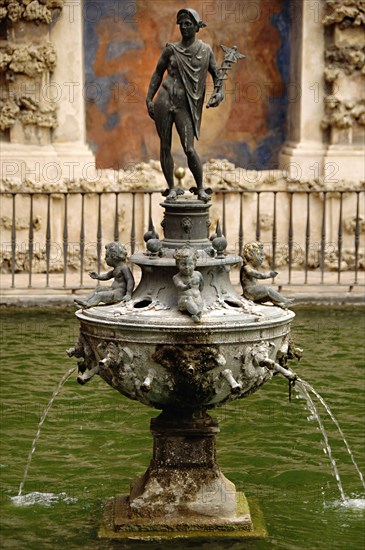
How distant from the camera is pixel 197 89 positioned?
6.93 m

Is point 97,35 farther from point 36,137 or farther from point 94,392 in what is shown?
point 94,392

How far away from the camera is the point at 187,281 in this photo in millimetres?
6496

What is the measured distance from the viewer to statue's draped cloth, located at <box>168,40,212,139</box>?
6.92m

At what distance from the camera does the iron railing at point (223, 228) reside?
13430mm

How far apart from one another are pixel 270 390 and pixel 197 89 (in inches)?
132

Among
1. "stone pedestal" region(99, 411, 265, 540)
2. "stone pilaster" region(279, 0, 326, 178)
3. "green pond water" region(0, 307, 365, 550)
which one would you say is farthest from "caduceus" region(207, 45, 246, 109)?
"stone pilaster" region(279, 0, 326, 178)

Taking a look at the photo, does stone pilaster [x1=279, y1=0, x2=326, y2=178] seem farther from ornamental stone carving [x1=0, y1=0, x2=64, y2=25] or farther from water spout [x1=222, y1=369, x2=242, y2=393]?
water spout [x1=222, y1=369, x2=242, y2=393]

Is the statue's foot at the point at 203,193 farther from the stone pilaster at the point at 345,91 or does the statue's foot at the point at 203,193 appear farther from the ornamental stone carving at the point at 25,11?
the stone pilaster at the point at 345,91

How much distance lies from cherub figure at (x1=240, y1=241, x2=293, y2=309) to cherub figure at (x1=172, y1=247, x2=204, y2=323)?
54 cm

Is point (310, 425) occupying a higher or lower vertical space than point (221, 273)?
lower

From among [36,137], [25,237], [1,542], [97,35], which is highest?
[97,35]

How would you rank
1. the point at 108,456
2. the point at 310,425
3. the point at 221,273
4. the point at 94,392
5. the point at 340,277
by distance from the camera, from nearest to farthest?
the point at 221,273 → the point at 108,456 → the point at 310,425 → the point at 94,392 → the point at 340,277

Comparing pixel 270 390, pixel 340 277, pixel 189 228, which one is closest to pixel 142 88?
pixel 340 277

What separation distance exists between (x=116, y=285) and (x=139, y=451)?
1.74 m
